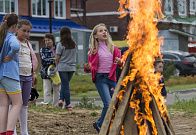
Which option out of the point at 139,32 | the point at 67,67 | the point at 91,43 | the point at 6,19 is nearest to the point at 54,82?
the point at 67,67

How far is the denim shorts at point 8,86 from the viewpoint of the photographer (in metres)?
8.93

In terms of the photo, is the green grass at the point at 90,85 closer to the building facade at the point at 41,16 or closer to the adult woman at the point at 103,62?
the building facade at the point at 41,16

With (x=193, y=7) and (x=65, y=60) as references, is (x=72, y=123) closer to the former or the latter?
(x=65, y=60)

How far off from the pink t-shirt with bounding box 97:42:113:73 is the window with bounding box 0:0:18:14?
39.9 m

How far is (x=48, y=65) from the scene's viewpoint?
1510 cm

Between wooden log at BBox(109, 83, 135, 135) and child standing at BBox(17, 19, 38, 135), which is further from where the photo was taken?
child standing at BBox(17, 19, 38, 135)

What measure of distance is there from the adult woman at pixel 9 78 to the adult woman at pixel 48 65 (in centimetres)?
553

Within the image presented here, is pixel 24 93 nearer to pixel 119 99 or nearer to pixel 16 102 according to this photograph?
pixel 16 102

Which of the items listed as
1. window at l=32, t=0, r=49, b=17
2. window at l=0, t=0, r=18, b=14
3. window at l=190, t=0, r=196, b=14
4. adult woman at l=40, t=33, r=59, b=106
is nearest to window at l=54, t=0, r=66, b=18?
window at l=32, t=0, r=49, b=17

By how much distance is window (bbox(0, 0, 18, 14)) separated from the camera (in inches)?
1970

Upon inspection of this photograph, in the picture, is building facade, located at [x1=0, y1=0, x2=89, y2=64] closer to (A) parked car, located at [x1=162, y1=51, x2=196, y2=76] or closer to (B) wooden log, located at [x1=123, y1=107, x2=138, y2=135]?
(A) parked car, located at [x1=162, y1=51, x2=196, y2=76]

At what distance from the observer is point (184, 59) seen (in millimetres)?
39594

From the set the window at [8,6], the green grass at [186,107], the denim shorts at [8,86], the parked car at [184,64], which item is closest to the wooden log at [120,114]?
the denim shorts at [8,86]

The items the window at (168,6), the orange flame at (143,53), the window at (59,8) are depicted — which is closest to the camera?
the orange flame at (143,53)
